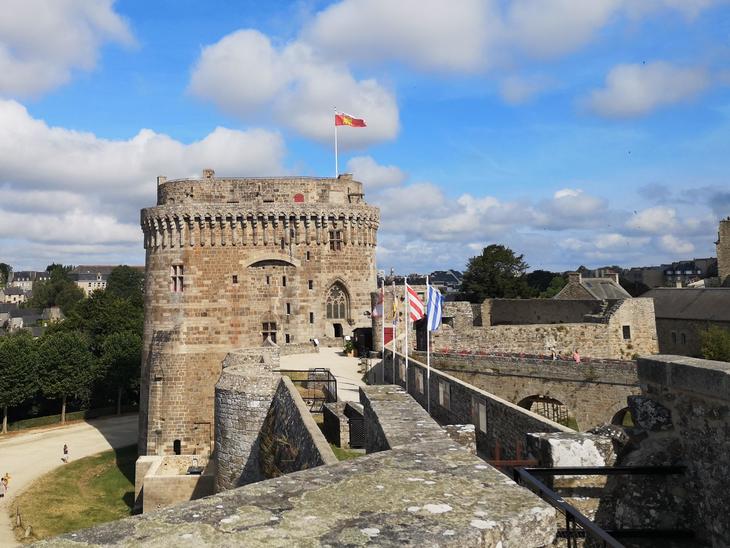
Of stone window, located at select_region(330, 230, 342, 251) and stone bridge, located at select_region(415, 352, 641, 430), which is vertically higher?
stone window, located at select_region(330, 230, 342, 251)

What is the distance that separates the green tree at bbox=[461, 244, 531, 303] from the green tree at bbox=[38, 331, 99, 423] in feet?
108

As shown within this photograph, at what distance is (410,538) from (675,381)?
274 cm

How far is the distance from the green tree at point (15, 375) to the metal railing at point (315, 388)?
3037 cm

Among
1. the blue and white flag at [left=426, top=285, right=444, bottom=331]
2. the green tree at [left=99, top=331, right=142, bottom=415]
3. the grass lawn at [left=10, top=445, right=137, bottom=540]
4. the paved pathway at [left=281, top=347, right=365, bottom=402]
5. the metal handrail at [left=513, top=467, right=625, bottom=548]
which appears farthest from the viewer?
the green tree at [left=99, top=331, right=142, bottom=415]

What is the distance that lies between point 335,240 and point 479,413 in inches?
793

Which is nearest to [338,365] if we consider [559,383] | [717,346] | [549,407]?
[549,407]

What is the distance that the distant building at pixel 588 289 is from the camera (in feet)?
140

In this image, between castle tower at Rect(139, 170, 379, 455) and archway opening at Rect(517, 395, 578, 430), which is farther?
castle tower at Rect(139, 170, 379, 455)

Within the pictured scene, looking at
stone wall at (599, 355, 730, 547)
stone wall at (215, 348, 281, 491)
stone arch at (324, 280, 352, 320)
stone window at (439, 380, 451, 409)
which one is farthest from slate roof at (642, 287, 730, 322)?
stone wall at (599, 355, 730, 547)

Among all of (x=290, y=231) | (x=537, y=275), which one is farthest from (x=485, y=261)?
(x=537, y=275)

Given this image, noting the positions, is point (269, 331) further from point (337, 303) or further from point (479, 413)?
point (479, 413)

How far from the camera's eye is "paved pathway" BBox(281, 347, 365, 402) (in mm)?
20875

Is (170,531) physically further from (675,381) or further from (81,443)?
(81,443)

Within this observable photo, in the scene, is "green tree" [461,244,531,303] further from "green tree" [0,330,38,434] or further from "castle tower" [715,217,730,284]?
"green tree" [0,330,38,434]
